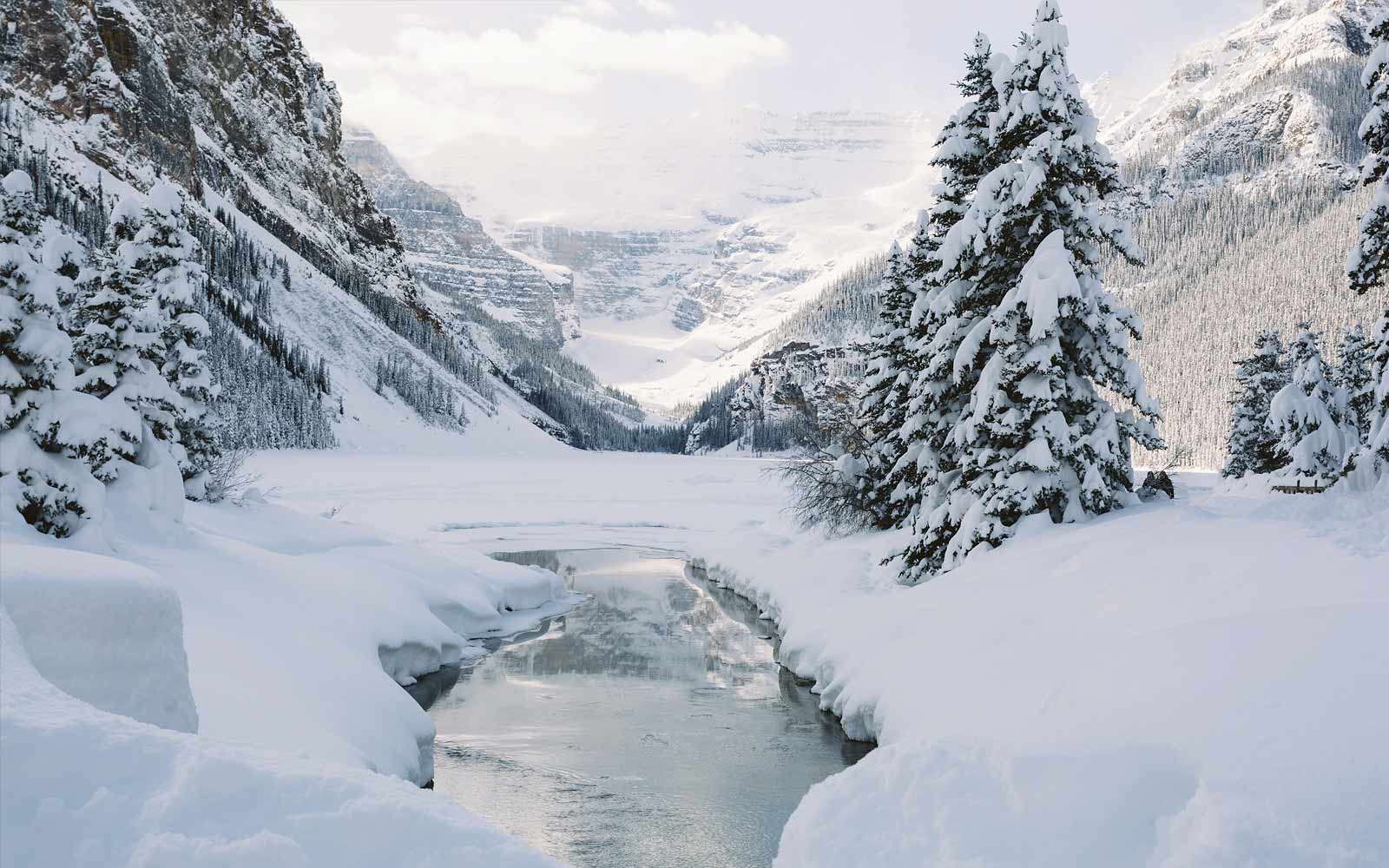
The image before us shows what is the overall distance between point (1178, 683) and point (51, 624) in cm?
811

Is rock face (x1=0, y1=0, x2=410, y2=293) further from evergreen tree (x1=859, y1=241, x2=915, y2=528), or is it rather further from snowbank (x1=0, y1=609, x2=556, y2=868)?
snowbank (x1=0, y1=609, x2=556, y2=868)

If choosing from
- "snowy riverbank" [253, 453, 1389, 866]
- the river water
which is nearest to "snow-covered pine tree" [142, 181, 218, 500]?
the river water

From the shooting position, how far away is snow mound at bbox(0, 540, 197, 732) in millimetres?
4984

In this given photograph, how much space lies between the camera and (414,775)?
40.7 ft

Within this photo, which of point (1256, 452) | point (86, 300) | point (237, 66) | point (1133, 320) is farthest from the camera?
point (237, 66)

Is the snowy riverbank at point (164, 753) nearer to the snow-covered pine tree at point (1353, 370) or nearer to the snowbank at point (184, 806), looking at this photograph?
the snowbank at point (184, 806)

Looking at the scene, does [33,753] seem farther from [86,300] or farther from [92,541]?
[86,300]

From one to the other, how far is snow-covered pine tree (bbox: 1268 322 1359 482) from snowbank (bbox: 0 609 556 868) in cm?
3627

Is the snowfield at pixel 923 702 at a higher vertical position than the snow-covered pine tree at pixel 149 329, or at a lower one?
lower

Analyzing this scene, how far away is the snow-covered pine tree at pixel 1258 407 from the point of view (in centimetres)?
4641

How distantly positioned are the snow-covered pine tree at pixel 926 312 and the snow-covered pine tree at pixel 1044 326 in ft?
3.32

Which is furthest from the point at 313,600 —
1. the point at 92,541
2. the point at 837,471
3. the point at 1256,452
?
the point at 1256,452

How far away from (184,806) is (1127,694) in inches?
297

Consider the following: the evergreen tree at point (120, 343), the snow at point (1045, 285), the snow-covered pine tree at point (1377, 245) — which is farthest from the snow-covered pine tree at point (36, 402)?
the snow-covered pine tree at point (1377, 245)
